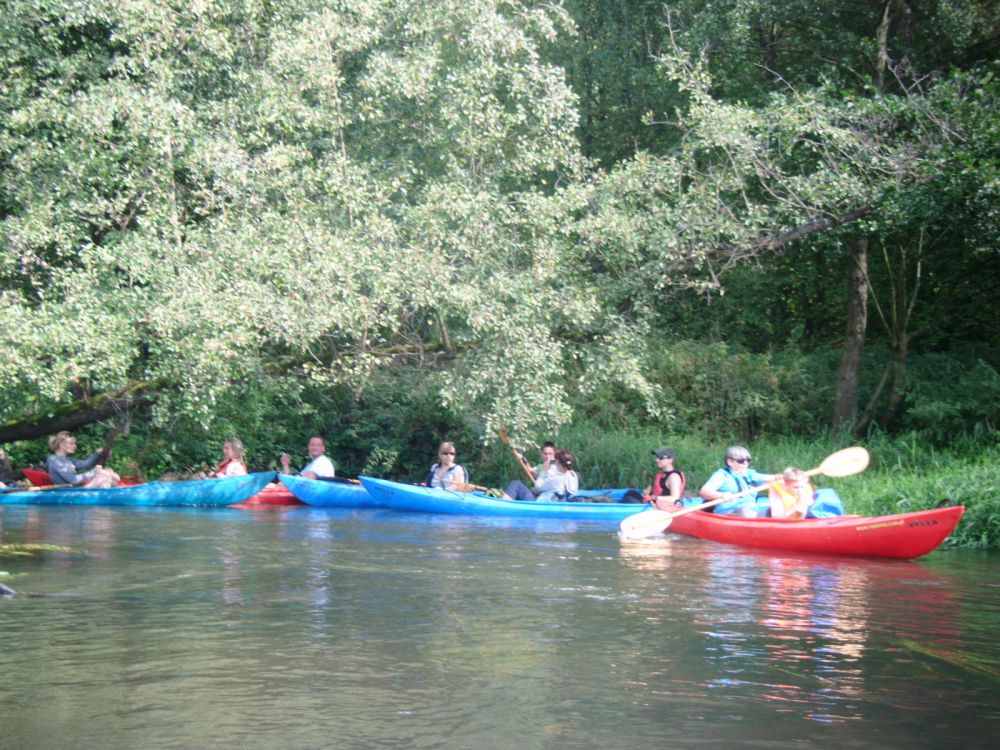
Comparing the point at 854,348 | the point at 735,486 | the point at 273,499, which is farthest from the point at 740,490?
the point at 273,499

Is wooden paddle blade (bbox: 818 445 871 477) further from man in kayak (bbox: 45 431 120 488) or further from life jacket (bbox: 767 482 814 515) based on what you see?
man in kayak (bbox: 45 431 120 488)

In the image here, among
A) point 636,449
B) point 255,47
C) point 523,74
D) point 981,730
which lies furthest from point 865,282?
point 981,730

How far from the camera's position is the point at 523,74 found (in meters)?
15.4

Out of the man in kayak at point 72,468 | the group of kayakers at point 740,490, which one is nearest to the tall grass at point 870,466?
the group of kayakers at point 740,490

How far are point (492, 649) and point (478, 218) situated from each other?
887 centimetres

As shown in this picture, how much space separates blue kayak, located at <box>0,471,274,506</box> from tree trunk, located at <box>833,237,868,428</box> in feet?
25.5

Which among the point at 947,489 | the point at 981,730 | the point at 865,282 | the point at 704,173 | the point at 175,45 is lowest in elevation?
the point at 981,730

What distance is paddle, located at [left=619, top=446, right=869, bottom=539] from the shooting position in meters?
11.8

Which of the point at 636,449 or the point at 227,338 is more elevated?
the point at 227,338

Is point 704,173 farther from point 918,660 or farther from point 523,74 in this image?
point 918,660

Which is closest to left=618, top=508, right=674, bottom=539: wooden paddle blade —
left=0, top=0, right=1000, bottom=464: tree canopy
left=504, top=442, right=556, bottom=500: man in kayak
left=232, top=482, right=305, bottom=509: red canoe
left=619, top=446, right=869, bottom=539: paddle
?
left=619, top=446, right=869, bottom=539: paddle

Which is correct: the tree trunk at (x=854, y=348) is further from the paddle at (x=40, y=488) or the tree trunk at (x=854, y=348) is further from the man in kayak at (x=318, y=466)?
the paddle at (x=40, y=488)

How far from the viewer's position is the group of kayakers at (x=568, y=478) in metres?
11.4

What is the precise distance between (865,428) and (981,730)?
509 inches
